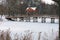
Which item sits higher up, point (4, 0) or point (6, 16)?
point (4, 0)

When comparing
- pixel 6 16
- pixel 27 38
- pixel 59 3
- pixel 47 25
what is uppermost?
pixel 59 3

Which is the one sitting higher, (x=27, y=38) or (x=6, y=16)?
(x=6, y=16)

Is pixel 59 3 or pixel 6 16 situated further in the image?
pixel 6 16

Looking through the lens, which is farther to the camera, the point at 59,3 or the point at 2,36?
the point at 2,36

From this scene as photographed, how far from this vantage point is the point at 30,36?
188cm

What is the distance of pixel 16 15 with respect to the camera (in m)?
1.85

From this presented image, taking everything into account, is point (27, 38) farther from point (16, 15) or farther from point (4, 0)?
point (4, 0)

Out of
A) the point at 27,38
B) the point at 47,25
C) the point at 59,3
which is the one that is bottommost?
the point at 27,38

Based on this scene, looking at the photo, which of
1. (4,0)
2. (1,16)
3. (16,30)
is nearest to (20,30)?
(16,30)

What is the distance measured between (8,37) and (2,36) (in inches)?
3.2

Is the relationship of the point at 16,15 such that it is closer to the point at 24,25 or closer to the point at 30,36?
the point at 24,25

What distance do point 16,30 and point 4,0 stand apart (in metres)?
0.42

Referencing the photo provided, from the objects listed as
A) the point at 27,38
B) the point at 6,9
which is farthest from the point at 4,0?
the point at 27,38

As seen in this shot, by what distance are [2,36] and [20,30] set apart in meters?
0.25
